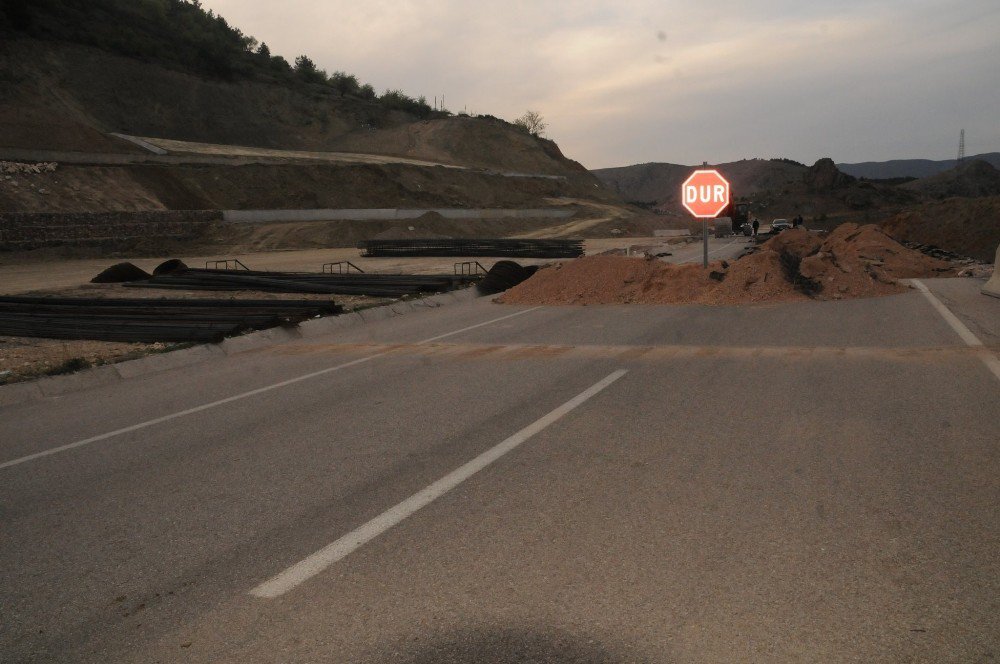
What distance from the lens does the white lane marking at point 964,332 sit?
27.1ft

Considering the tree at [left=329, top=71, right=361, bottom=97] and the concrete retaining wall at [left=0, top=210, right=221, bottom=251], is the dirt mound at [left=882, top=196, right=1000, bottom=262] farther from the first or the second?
the tree at [left=329, top=71, right=361, bottom=97]

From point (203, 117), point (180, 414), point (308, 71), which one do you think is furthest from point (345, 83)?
point (180, 414)

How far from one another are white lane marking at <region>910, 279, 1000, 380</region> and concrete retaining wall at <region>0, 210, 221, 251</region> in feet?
126

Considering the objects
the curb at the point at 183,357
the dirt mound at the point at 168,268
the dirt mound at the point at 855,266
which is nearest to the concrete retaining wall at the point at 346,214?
the dirt mound at the point at 168,268

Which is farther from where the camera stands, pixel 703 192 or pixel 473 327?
pixel 703 192

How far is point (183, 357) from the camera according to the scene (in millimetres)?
11586

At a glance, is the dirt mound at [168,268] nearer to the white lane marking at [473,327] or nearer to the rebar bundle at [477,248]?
the white lane marking at [473,327]

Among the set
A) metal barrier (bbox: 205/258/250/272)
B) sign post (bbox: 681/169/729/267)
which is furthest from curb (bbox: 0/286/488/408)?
metal barrier (bbox: 205/258/250/272)

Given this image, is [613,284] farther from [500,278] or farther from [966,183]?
[966,183]

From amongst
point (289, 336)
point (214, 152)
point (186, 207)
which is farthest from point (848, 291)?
point (214, 152)

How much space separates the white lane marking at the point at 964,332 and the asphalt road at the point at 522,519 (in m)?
0.21

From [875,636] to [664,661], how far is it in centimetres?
87

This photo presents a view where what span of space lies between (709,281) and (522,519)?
1379cm

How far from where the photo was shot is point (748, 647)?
3000 mm
